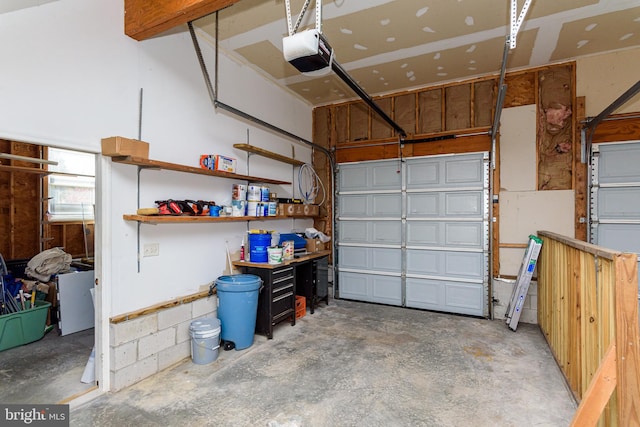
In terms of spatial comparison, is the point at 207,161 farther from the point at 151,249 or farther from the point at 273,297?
the point at 273,297

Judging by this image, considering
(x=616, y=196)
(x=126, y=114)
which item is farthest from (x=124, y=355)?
(x=616, y=196)

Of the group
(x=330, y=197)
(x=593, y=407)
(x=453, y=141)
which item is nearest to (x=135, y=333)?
(x=593, y=407)

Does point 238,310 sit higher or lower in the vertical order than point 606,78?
lower

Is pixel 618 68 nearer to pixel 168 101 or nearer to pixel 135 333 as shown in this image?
pixel 168 101

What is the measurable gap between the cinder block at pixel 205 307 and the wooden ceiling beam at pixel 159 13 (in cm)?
251

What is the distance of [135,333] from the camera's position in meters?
2.58

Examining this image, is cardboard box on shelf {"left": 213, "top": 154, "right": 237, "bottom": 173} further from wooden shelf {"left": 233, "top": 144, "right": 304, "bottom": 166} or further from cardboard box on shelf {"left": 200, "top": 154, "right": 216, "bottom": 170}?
wooden shelf {"left": 233, "top": 144, "right": 304, "bottom": 166}

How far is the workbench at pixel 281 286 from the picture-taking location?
3.49 m

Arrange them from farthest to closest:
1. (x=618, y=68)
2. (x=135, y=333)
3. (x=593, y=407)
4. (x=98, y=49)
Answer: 1. (x=618, y=68)
2. (x=135, y=333)
3. (x=98, y=49)
4. (x=593, y=407)

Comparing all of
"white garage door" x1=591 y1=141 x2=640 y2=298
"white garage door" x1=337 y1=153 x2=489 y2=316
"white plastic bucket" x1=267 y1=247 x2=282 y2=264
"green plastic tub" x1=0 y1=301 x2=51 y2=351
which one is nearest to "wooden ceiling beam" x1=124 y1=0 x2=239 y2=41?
"white plastic bucket" x1=267 y1=247 x2=282 y2=264

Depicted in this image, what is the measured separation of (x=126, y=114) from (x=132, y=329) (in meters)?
1.81

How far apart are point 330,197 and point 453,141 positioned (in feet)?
6.96

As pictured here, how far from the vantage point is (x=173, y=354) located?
290cm

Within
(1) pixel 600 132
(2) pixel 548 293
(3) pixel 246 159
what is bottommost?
(2) pixel 548 293
